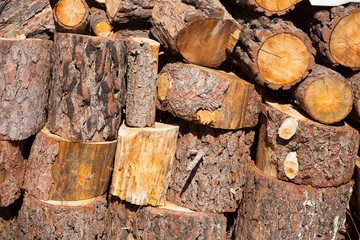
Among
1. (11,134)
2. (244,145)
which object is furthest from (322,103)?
(11,134)

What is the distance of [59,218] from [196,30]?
1.83 m

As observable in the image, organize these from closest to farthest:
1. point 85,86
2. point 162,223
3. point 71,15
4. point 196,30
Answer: point 85,86, point 196,30, point 162,223, point 71,15

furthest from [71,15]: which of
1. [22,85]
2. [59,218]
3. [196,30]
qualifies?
[59,218]

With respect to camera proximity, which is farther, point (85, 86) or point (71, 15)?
point (71, 15)

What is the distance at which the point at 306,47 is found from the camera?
3.05 m

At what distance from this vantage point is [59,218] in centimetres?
308

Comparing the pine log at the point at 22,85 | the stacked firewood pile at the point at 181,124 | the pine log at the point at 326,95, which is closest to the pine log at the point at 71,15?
the stacked firewood pile at the point at 181,124

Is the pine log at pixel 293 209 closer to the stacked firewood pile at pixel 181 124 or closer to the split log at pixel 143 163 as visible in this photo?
the stacked firewood pile at pixel 181 124

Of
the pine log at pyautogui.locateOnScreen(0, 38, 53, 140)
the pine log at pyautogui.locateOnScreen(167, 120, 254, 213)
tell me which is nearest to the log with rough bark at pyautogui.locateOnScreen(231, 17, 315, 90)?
the pine log at pyautogui.locateOnScreen(167, 120, 254, 213)

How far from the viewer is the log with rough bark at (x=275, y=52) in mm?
3002

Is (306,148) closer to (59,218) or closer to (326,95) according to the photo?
(326,95)

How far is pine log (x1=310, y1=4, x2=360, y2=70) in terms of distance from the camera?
308 centimetres

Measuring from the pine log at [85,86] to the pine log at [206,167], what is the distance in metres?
0.66

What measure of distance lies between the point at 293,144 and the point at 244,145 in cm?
44
